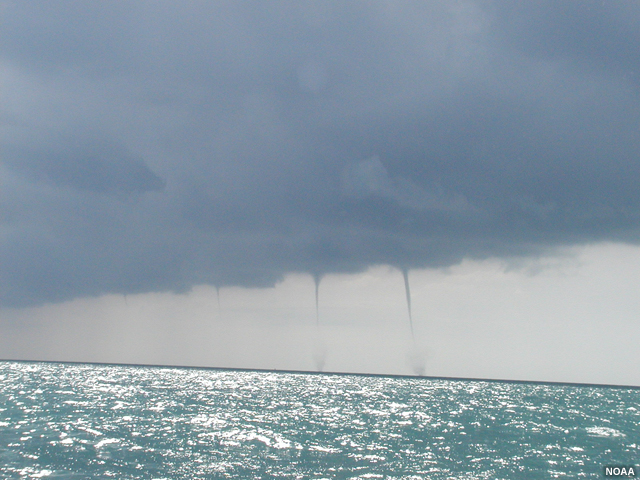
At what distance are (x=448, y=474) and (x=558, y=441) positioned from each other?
3495 centimetres

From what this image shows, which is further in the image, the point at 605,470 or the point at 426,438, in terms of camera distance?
the point at 426,438

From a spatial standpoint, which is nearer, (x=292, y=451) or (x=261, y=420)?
(x=292, y=451)

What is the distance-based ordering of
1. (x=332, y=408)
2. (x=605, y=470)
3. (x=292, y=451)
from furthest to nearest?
(x=332, y=408) → (x=292, y=451) → (x=605, y=470)

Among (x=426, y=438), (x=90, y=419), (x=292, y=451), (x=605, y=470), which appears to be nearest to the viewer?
(x=605, y=470)

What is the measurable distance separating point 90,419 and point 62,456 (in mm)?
39297

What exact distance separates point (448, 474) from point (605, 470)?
709 inches

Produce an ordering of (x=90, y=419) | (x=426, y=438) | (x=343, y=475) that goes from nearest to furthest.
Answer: (x=343, y=475) < (x=426, y=438) < (x=90, y=419)

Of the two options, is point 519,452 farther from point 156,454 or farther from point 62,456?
point 62,456

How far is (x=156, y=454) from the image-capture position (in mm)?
62750

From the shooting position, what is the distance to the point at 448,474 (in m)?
55.1

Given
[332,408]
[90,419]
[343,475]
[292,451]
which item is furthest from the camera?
[332,408]

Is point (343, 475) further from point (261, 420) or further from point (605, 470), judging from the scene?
point (261, 420)

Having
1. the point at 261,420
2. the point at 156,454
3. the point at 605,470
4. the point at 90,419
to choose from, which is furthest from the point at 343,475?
the point at 90,419

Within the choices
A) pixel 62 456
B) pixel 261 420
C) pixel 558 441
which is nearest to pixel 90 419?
pixel 261 420
